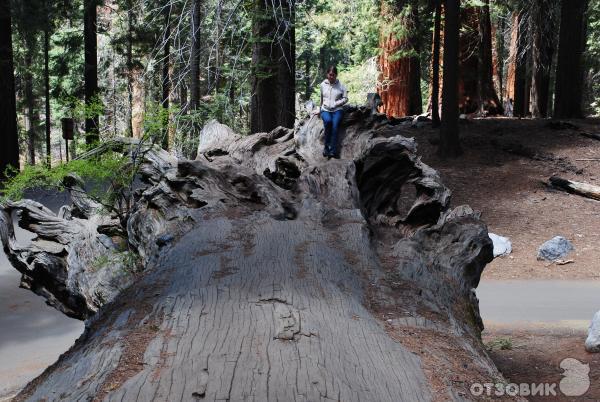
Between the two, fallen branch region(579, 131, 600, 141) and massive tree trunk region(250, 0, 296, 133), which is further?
fallen branch region(579, 131, 600, 141)

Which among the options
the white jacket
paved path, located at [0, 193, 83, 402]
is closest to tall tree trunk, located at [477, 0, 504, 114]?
the white jacket

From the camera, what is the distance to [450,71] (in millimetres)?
13992

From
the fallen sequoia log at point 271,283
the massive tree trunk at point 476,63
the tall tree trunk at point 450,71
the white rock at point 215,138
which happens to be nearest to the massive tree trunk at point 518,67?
the massive tree trunk at point 476,63

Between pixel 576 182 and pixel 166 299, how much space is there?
12.0 meters

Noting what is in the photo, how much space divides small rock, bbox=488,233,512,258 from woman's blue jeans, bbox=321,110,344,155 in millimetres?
4627

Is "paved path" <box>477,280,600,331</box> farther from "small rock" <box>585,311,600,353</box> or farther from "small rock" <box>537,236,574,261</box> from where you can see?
"small rock" <box>585,311,600,353</box>

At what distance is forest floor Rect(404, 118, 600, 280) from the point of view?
35.0ft

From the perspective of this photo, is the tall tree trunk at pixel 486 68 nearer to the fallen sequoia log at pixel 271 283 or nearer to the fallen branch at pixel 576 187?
the fallen branch at pixel 576 187

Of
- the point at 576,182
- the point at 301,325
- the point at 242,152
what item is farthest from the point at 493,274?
the point at 301,325

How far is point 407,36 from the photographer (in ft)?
54.5

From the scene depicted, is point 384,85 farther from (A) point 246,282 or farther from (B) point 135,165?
(A) point 246,282

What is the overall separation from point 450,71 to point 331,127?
24.1 ft

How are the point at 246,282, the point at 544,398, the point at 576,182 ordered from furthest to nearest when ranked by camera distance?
1. the point at 576,182
2. the point at 544,398
3. the point at 246,282

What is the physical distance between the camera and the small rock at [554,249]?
34.8ft
